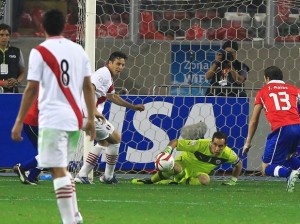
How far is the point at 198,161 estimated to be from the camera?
15.5 meters

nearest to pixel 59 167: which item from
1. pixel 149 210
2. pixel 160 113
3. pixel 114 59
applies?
pixel 149 210

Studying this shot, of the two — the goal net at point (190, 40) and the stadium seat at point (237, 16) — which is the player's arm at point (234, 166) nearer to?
the goal net at point (190, 40)

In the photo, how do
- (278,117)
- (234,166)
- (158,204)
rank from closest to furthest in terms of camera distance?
(158,204), (278,117), (234,166)

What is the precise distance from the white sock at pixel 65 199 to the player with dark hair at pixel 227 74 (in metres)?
8.48

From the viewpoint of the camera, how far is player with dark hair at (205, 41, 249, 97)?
56.7 ft

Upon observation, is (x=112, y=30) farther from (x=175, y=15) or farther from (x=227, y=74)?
(x=227, y=74)

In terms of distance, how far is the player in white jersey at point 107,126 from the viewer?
14.6m

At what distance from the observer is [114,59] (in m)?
14.7

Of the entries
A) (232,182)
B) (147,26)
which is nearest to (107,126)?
(232,182)

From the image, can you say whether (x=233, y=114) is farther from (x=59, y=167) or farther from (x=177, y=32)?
(x=59, y=167)

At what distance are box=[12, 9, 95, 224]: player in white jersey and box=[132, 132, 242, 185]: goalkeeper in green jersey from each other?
599 centimetres

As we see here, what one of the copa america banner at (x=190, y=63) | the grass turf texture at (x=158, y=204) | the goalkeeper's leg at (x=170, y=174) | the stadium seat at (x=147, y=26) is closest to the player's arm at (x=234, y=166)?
the grass turf texture at (x=158, y=204)

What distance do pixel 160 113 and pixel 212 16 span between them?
8.25ft

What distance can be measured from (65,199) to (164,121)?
7924 mm
